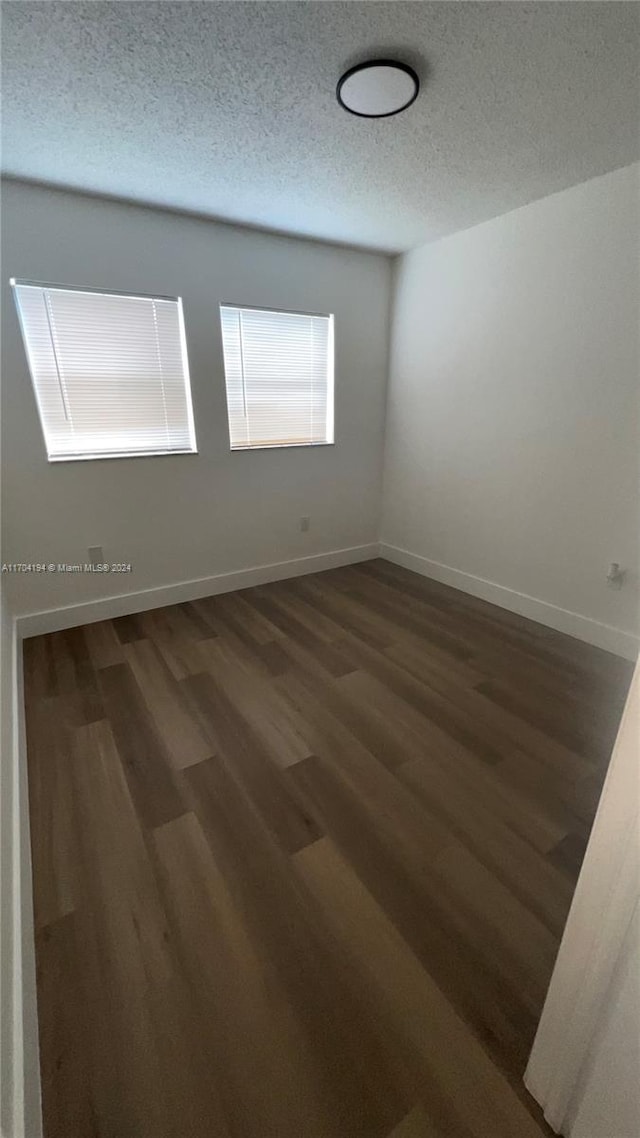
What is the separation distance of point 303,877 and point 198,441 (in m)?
2.57

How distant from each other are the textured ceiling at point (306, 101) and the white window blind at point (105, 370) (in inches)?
20.9

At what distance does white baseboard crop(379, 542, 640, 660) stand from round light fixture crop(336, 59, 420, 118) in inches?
102

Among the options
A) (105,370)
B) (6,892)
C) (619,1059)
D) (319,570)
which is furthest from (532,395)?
(6,892)

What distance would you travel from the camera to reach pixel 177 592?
318 centimetres

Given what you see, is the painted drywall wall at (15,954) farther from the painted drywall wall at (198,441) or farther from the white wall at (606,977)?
the painted drywall wall at (198,441)

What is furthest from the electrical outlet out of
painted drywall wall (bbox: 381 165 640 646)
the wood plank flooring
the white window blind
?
the white window blind

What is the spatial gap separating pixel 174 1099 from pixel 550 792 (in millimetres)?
1406

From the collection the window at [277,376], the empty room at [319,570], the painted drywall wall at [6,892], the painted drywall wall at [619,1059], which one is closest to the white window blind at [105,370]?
the empty room at [319,570]

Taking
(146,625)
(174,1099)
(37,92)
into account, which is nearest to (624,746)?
(174,1099)

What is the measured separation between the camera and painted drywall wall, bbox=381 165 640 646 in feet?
7.52

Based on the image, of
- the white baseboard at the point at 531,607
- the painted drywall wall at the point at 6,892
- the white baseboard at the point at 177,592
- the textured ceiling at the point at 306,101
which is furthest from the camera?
the white baseboard at the point at 177,592

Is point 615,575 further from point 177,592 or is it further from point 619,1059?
point 177,592

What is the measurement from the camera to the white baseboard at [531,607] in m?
2.55

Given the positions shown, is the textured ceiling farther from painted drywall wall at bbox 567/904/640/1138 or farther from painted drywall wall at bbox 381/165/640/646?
painted drywall wall at bbox 567/904/640/1138
